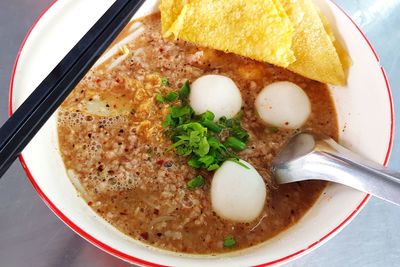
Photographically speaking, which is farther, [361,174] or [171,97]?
[171,97]

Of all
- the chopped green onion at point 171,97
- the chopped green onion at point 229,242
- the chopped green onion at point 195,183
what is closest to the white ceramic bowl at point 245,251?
the chopped green onion at point 229,242

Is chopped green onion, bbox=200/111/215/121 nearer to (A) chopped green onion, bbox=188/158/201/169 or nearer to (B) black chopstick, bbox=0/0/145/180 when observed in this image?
(A) chopped green onion, bbox=188/158/201/169

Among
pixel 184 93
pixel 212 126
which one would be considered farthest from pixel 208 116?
pixel 184 93

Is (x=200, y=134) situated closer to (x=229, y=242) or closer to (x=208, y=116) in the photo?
(x=208, y=116)

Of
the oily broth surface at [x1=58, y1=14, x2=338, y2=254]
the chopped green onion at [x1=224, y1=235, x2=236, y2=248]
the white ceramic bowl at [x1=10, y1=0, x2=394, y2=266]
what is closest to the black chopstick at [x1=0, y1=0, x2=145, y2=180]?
the white ceramic bowl at [x1=10, y1=0, x2=394, y2=266]

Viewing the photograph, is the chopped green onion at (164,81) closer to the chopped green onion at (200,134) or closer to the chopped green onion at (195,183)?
the chopped green onion at (200,134)

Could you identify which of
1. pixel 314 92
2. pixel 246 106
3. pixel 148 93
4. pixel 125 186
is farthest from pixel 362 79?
pixel 125 186
